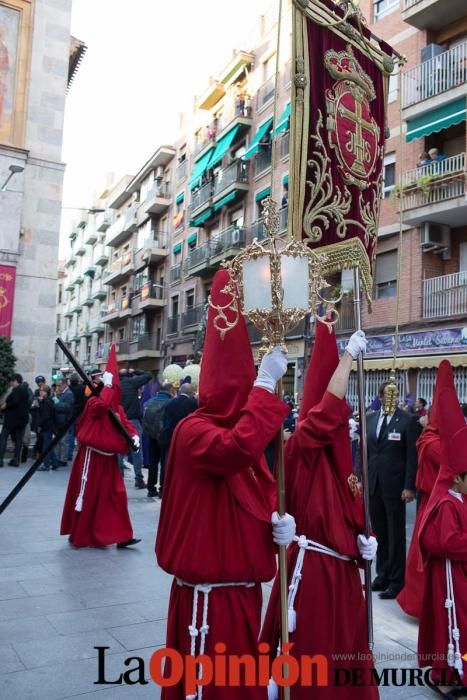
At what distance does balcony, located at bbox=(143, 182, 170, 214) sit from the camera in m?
35.9

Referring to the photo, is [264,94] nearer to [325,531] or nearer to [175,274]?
[175,274]

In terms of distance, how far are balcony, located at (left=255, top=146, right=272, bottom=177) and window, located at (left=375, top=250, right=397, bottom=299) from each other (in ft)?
28.4

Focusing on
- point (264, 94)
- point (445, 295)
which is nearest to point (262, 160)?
point (264, 94)

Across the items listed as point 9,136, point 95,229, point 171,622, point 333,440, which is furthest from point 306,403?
point 95,229

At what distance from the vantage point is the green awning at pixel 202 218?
29.9m

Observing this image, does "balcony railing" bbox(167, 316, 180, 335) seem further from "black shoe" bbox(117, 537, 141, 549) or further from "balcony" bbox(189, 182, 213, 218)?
"black shoe" bbox(117, 537, 141, 549)

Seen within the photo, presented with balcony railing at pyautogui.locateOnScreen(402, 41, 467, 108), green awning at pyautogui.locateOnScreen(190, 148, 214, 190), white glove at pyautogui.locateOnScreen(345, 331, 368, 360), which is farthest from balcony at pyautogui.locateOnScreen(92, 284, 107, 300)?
white glove at pyautogui.locateOnScreen(345, 331, 368, 360)

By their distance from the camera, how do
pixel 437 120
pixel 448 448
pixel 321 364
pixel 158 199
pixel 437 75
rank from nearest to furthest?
pixel 321 364, pixel 448 448, pixel 437 120, pixel 437 75, pixel 158 199

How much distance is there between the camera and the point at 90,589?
5.21 metres

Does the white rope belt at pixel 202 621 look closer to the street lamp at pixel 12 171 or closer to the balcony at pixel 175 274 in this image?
the street lamp at pixel 12 171

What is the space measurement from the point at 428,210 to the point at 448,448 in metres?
14.3

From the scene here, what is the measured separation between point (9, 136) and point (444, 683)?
52.1ft

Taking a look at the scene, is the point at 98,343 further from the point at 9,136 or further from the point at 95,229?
the point at 9,136

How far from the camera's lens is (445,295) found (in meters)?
16.5
